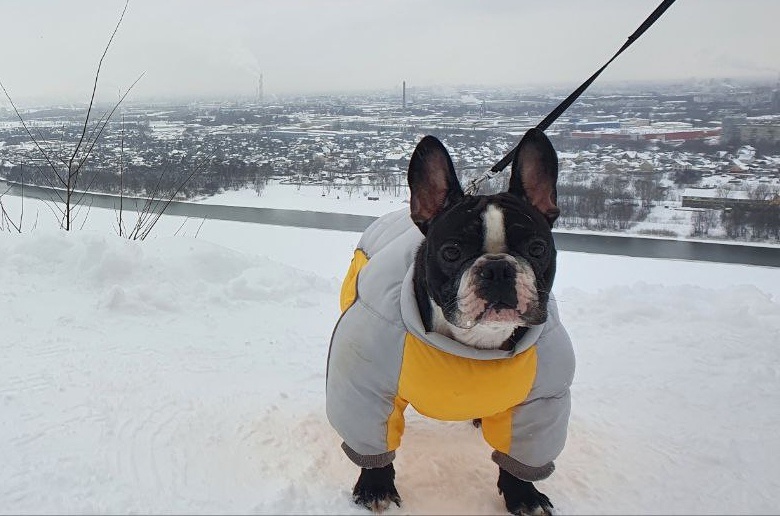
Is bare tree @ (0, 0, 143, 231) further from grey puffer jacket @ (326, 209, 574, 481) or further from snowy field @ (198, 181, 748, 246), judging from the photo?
grey puffer jacket @ (326, 209, 574, 481)

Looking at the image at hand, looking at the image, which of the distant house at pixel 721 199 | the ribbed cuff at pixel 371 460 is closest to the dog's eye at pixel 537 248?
the ribbed cuff at pixel 371 460

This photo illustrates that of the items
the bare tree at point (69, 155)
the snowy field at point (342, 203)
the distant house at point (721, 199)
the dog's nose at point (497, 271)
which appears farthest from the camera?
the snowy field at point (342, 203)

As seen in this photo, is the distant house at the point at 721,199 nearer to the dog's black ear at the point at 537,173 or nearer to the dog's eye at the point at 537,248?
the dog's black ear at the point at 537,173

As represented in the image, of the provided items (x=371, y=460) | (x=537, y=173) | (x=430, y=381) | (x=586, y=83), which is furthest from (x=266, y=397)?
(x=586, y=83)

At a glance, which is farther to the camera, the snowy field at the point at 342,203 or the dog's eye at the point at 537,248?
A: the snowy field at the point at 342,203

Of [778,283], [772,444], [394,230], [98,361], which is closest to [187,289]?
[98,361]

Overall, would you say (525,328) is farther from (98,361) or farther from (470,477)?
(98,361)
